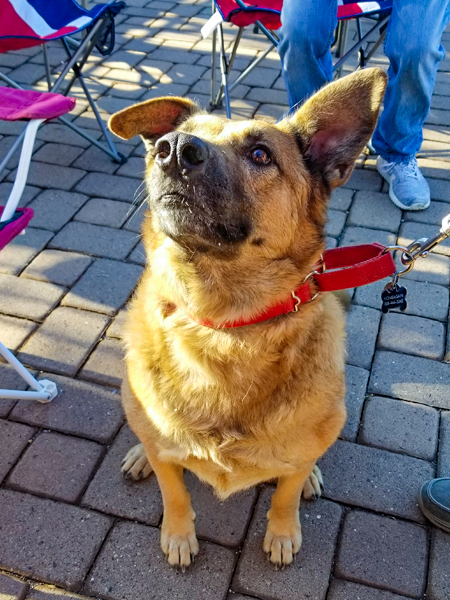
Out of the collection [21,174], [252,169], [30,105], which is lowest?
[21,174]

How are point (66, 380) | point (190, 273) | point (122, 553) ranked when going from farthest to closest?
point (66, 380) → point (122, 553) → point (190, 273)

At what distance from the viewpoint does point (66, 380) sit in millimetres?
2820

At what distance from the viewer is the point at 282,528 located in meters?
2.19

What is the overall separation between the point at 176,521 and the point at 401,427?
1.18m

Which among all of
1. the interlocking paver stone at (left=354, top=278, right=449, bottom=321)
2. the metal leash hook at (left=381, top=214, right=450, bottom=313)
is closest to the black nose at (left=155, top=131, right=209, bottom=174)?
the metal leash hook at (left=381, top=214, right=450, bottom=313)

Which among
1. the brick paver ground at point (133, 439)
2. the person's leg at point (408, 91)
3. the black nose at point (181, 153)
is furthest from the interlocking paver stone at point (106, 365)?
the person's leg at point (408, 91)

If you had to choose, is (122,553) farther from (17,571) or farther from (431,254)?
(431,254)

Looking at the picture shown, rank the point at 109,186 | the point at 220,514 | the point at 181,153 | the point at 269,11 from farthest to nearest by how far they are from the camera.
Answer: the point at 109,186 → the point at 269,11 → the point at 220,514 → the point at 181,153

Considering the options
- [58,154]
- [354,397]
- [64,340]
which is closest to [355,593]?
[354,397]

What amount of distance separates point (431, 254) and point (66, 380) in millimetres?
2405

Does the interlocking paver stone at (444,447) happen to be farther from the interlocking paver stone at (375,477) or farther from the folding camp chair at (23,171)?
the folding camp chair at (23,171)

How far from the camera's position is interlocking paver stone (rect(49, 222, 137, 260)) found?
354 centimetres

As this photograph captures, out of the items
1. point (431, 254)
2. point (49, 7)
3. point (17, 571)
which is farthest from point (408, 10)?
point (17, 571)

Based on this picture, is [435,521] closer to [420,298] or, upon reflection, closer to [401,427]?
[401,427]
